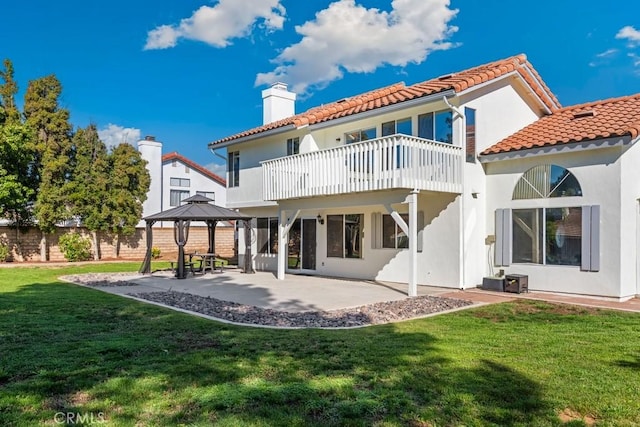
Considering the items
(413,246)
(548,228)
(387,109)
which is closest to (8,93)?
(387,109)

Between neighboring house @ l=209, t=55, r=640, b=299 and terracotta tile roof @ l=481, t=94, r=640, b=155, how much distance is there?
5cm

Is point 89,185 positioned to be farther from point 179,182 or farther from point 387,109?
point 387,109

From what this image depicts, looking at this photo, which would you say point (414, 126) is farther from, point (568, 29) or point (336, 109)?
point (568, 29)

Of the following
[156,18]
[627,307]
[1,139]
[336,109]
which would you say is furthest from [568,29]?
[1,139]

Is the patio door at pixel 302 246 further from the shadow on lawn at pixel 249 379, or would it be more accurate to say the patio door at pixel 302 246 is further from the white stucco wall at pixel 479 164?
the shadow on lawn at pixel 249 379

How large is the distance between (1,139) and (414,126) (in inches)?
708

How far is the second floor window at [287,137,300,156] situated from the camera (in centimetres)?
1808

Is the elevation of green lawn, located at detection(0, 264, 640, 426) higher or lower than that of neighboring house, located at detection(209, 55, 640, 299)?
lower

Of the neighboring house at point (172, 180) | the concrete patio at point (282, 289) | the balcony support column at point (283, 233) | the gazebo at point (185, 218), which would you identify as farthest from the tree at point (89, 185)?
the balcony support column at point (283, 233)

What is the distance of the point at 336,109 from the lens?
1736 centimetres

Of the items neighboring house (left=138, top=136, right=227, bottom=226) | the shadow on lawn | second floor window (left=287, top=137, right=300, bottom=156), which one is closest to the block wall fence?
neighboring house (left=138, top=136, right=227, bottom=226)

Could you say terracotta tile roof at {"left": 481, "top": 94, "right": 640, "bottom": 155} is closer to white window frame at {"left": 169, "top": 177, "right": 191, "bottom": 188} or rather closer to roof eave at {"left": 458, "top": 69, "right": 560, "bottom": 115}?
roof eave at {"left": 458, "top": 69, "right": 560, "bottom": 115}

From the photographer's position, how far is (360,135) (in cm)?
1638

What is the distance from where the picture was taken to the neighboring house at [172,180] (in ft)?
105
